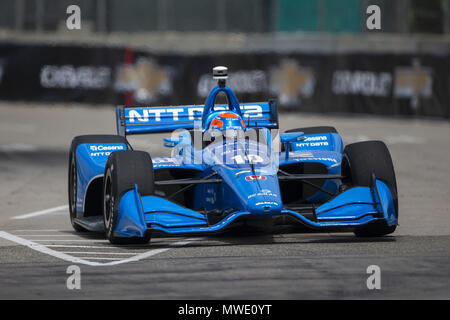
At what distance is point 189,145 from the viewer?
1093cm

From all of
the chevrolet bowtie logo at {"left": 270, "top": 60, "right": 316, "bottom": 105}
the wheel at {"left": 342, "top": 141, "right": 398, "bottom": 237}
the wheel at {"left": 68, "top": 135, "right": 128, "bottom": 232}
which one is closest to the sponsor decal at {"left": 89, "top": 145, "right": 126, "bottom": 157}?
the wheel at {"left": 68, "top": 135, "right": 128, "bottom": 232}

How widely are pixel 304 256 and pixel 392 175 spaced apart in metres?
1.78

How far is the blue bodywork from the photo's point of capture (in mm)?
9477

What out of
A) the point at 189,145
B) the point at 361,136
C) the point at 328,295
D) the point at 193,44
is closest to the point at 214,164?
the point at 189,145

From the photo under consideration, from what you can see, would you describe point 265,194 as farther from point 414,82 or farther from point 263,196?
point 414,82

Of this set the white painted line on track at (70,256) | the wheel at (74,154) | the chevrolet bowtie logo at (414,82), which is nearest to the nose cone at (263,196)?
the white painted line on track at (70,256)

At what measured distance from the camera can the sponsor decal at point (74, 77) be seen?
31734mm

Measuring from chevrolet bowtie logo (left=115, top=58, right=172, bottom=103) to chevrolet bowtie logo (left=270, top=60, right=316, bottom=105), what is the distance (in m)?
3.35

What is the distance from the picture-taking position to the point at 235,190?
963 cm

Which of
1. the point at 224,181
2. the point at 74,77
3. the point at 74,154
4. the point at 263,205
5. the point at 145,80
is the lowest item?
the point at 263,205

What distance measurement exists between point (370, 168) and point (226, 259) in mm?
2162

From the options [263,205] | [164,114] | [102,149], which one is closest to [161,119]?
[164,114]
